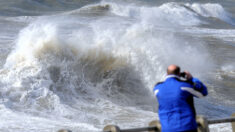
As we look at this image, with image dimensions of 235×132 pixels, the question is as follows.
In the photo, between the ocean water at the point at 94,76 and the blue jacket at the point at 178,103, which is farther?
the ocean water at the point at 94,76

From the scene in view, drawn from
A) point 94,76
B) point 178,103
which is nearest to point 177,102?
point 178,103

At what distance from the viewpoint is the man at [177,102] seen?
12.7ft

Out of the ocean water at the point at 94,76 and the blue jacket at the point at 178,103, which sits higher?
the ocean water at the point at 94,76

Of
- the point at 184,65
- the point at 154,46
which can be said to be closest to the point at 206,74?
the point at 184,65

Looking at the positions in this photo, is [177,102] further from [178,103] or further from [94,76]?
[94,76]

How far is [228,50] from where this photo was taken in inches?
733

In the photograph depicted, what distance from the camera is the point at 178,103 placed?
3.89 m

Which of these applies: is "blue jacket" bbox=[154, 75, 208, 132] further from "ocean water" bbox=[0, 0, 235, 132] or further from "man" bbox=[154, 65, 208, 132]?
"ocean water" bbox=[0, 0, 235, 132]

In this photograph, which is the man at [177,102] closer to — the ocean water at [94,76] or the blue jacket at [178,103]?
the blue jacket at [178,103]

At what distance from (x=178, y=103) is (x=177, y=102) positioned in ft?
0.04

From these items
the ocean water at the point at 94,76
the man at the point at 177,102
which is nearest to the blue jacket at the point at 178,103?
the man at the point at 177,102

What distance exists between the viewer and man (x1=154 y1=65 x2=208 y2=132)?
3883 mm

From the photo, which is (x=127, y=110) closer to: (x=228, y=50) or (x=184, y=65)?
(x=184, y=65)

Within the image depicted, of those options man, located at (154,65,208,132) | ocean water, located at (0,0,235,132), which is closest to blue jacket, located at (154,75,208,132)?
man, located at (154,65,208,132)
